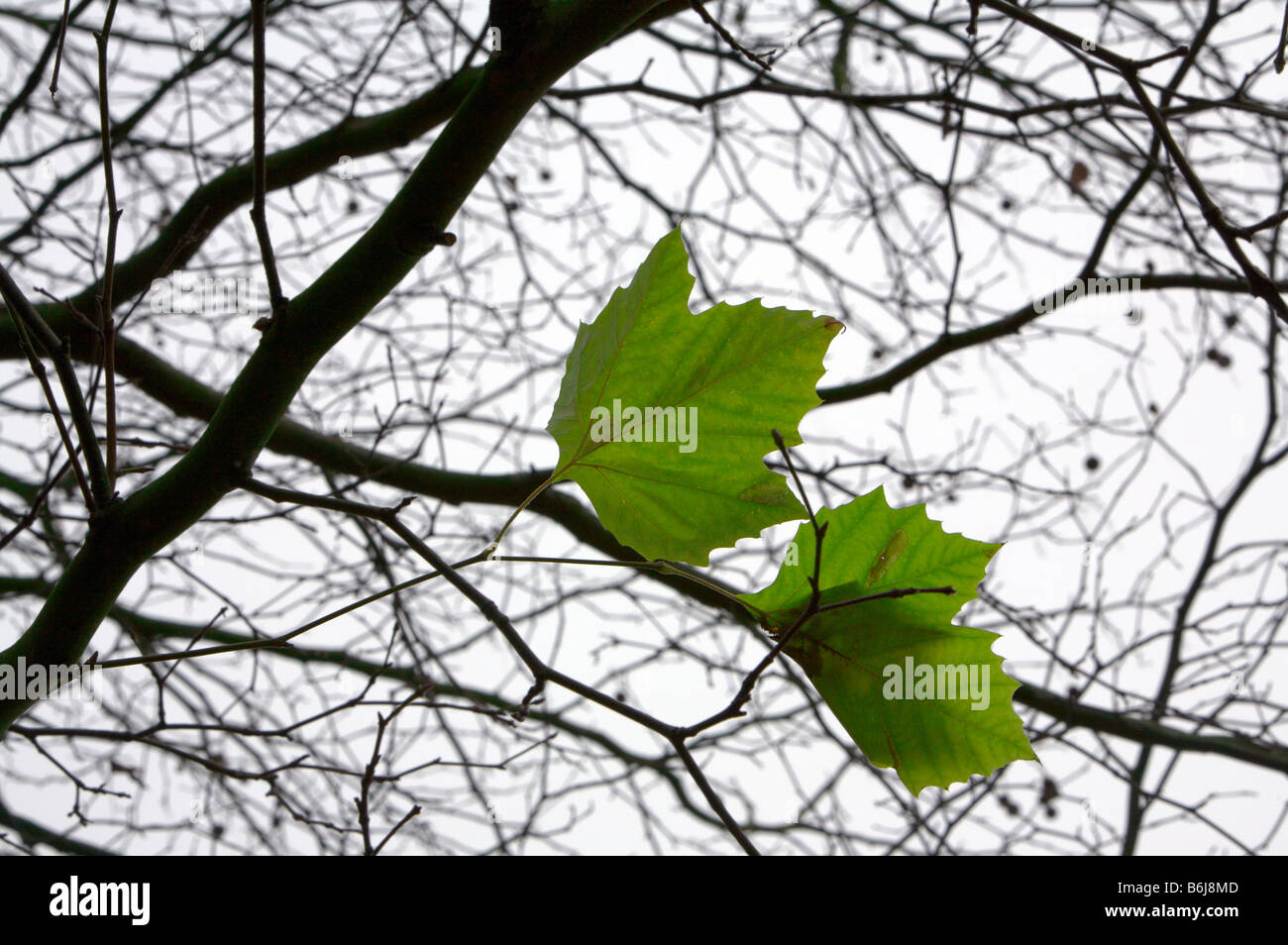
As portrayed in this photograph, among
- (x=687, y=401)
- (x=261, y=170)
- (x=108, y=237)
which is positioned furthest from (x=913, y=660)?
(x=108, y=237)

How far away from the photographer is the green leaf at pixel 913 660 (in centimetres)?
83

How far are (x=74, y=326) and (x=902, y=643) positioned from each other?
1838 mm

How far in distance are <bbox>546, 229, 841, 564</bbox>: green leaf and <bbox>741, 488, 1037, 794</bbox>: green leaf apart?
9 centimetres

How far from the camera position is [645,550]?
922 mm

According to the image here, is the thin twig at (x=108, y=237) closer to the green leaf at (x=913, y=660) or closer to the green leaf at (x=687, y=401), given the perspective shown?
the green leaf at (x=687, y=401)

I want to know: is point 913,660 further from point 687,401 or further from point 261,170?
point 261,170

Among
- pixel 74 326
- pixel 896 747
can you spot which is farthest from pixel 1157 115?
pixel 74 326

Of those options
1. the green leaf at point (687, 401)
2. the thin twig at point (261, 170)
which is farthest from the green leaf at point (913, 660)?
the thin twig at point (261, 170)

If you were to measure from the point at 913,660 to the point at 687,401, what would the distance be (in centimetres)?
31

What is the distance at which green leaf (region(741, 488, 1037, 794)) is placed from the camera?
832mm

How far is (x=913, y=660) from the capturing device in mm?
848
